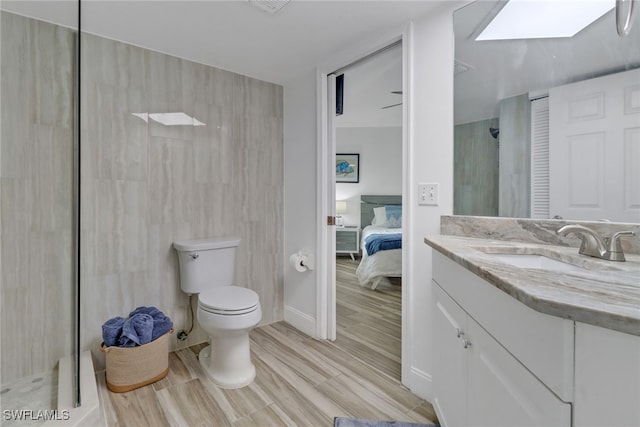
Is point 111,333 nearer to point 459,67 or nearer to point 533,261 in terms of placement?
point 533,261

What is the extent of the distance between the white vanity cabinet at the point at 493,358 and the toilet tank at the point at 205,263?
4.85 ft

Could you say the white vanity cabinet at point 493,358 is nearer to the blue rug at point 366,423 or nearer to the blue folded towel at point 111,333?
the blue rug at point 366,423

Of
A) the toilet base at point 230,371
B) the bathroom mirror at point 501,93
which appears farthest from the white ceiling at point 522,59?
the toilet base at point 230,371

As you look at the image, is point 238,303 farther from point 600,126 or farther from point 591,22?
point 591,22

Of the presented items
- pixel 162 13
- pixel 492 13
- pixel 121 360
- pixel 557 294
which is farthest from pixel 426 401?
pixel 162 13

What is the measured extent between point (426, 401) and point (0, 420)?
6.23 feet

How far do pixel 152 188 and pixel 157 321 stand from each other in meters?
0.89

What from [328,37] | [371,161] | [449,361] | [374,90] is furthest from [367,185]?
[449,361]

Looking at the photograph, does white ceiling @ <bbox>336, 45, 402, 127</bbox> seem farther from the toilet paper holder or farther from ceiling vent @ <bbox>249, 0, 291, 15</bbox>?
the toilet paper holder

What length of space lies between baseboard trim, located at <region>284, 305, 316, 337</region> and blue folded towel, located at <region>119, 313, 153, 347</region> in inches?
45.0

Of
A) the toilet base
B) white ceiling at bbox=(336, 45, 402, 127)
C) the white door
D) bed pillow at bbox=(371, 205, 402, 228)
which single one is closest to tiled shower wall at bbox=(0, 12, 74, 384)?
the toilet base

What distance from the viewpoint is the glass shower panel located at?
1.54 m

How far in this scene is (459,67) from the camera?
1.54m

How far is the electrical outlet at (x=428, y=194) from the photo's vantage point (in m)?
1.60
